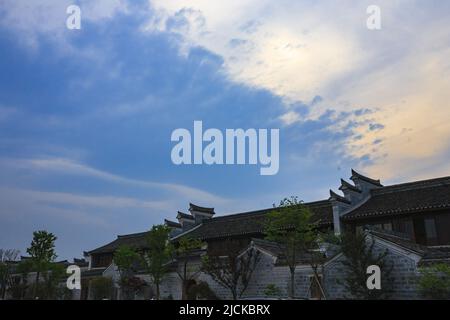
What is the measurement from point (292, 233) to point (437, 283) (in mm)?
6322

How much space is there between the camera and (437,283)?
13992mm

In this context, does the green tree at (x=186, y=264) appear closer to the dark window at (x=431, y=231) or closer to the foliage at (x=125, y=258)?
the foliage at (x=125, y=258)

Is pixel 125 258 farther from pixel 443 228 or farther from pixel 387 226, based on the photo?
pixel 443 228

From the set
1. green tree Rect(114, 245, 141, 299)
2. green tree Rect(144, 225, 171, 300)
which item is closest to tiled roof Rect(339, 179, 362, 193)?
green tree Rect(144, 225, 171, 300)

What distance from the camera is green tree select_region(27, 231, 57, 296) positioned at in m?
25.1

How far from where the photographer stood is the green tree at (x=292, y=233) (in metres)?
18.5

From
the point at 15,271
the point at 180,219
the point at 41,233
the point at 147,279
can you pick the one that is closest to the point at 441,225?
Answer: the point at 147,279

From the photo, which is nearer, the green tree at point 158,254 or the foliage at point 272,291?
the foliage at point 272,291

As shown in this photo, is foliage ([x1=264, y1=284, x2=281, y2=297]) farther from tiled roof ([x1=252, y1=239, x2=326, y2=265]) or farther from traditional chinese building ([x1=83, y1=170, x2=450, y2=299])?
tiled roof ([x1=252, y1=239, x2=326, y2=265])

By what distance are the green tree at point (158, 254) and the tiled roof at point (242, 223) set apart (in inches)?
175

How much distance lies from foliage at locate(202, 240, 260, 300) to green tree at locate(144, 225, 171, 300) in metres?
3.59

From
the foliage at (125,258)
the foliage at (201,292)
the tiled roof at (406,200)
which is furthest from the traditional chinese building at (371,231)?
the foliage at (125,258)

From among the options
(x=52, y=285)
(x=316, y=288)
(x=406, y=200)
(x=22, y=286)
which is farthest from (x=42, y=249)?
(x=406, y=200)
